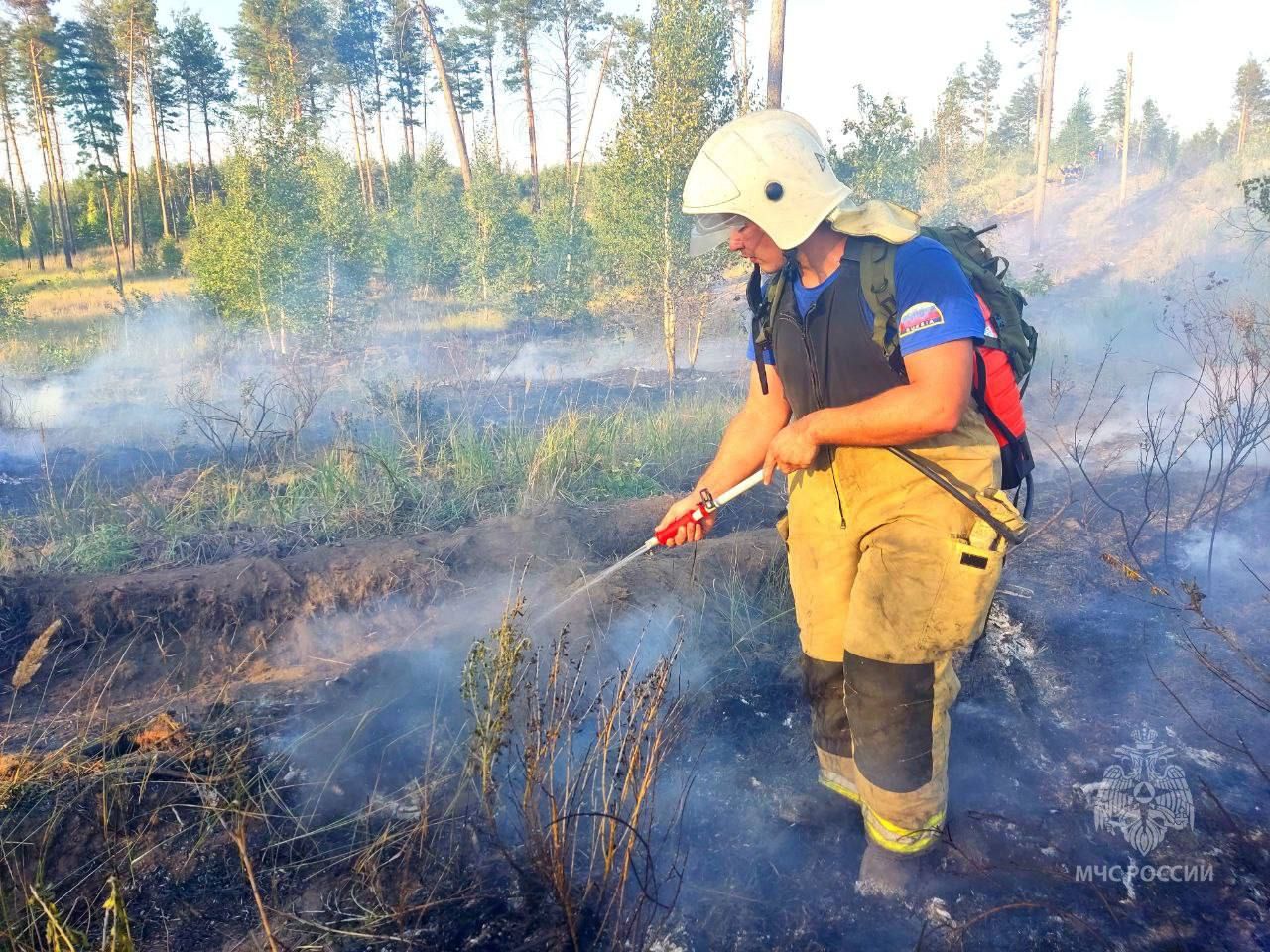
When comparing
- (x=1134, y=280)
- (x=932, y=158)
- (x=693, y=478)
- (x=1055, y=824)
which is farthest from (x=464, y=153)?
(x=1055, y=824)

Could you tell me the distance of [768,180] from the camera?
Answer: 2.39 meters

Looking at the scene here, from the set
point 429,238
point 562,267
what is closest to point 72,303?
point 429,238

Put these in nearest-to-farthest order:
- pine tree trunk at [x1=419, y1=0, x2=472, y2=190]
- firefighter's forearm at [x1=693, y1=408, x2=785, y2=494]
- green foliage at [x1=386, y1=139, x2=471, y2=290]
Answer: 1. firefighter's forearm at [x1=693, y1=408, x2=785, y2=494]
2. green foliage at [x1=386, y1=139, x2=471, y2=290]
3. pine tree trunk at [x1=419, y1=0, x2=472, y2=190]

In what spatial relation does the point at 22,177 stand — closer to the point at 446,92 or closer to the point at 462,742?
the point at 446,92

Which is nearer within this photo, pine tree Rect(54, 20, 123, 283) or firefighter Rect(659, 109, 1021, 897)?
firefighter Rect(659, 109, 1021, 897)

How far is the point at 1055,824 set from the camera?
2699mm

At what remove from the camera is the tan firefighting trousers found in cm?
238

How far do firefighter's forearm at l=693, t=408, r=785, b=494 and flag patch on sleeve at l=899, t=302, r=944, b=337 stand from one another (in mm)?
783

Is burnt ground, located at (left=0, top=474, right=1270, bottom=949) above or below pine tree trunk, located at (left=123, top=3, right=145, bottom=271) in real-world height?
below

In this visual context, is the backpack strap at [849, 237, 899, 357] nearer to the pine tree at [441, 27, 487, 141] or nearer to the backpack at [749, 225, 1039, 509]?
the backpack at [749, 225, 1039, 509]

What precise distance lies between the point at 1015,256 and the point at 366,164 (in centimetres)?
2519

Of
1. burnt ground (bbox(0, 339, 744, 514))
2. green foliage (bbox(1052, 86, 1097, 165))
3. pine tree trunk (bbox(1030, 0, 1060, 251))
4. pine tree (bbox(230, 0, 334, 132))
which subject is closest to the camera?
burnt ground (bbox(0, 339, 744, 514))

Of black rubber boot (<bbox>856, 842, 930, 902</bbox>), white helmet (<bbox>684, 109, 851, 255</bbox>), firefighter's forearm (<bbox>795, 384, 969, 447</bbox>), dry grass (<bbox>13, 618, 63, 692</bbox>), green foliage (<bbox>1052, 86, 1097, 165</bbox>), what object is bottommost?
black rubber boot (<bbox>856, 842, 930, 902</bbox>)

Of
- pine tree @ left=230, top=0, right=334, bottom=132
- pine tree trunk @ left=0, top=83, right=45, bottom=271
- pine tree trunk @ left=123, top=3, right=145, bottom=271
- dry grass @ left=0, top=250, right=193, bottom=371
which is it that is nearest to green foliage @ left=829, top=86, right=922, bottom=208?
dry grass @ left=0, top=250, right=193, bottom=371
